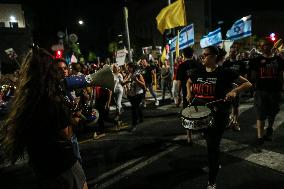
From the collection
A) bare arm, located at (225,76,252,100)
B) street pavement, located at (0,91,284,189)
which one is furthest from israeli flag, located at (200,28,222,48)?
bare arm, located at (225,76,252,100)

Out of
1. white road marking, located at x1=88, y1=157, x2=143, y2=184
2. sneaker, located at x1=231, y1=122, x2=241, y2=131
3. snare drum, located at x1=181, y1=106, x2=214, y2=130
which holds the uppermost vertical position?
snare drum, located at x1=181, y1=106, x2=214, y2=130

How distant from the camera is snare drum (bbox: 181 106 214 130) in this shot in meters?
4.06

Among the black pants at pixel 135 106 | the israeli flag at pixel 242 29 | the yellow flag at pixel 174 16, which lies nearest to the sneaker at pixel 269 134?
the black pants at pixel 135 106

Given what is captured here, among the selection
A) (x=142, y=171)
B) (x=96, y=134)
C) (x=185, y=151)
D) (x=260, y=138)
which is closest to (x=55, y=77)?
(x=142, y=171)

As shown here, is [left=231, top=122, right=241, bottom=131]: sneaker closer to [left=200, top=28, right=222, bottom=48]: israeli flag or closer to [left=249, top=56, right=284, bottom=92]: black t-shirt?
[left=249, top=56, right=284, bottom=92]: black t-shirt

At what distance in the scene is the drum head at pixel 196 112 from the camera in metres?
4.08

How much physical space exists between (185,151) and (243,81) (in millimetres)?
2275

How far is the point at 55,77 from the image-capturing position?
95.6 inches

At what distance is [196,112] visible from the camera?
421 centimetres

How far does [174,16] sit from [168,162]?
259 inches

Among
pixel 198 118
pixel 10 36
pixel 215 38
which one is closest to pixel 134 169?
pixel 198 118

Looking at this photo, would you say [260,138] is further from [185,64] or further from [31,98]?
[31,98]

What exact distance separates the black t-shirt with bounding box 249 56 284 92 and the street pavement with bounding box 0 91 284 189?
115 centimetres

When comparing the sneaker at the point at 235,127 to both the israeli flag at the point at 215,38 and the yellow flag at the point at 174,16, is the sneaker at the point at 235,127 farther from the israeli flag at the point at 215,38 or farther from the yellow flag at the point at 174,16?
the israeli flag at the point at 215,38
